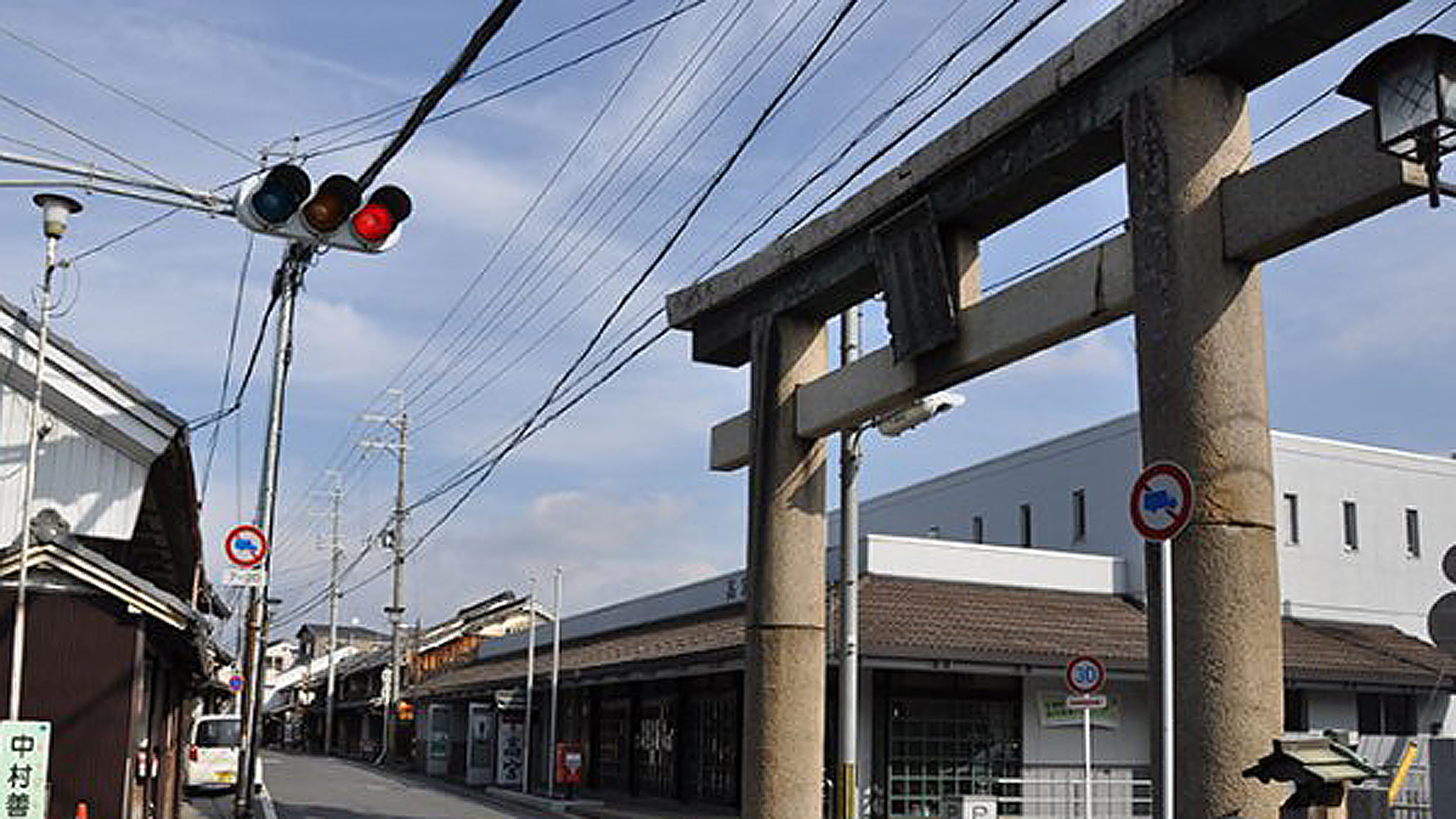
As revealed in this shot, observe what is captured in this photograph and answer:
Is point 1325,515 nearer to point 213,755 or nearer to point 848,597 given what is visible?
point 848,597

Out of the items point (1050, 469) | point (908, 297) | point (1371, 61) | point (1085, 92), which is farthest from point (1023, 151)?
point (1050, 469)

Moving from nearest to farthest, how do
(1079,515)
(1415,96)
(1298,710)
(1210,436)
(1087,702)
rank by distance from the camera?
(1415,96)
(1210,436)
(1087,702)
(1298,710)
(1079,515)

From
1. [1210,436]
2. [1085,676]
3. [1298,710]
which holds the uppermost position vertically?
[1210,436]

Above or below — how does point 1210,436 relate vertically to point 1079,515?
below

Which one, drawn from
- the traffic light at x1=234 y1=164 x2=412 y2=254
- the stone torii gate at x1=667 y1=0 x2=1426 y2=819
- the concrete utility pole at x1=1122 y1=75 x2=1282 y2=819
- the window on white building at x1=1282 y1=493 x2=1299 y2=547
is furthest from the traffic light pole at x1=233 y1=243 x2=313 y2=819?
the window on white building at x1=1282 y1=493 x2=1299 y2=547

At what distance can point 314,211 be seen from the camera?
354 inches

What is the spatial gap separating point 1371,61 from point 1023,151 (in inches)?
142

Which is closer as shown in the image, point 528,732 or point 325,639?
point 528,732

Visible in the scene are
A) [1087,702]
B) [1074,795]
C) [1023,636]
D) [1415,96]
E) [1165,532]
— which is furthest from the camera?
[1074,795]

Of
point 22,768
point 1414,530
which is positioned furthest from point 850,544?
point 1414,530

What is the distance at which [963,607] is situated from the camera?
28.7m

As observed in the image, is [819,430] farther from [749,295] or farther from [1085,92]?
[1085,92]

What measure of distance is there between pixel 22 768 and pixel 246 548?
6.76 m

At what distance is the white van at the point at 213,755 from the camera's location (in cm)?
3641
